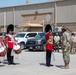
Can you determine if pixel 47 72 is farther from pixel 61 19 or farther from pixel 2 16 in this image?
pixel 2 16

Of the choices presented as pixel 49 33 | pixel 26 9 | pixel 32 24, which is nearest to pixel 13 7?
pixel 26 9

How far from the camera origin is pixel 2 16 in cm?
5138

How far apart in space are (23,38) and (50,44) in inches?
644

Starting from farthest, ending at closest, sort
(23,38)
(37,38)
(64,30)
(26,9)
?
(26,9), (23,38), (37,38), (64,30)

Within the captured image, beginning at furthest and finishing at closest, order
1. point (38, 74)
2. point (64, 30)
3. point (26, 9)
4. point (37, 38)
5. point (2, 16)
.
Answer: point (2, 16) → point (26, 9) → point (37, 38) → point (64, 30) → point (38, 74)

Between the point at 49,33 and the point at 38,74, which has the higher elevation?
the point at 49,33

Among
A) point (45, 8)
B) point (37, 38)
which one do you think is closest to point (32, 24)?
point (45, 8)

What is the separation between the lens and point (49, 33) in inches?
605

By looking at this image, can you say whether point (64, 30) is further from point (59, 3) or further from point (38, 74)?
point (59, 3)

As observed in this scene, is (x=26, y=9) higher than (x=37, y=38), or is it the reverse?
(x=26, y=9)

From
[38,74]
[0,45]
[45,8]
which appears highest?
[45,8]

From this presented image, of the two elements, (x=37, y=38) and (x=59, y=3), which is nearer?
(x=37, y=38)

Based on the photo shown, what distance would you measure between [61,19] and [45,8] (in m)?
3.48

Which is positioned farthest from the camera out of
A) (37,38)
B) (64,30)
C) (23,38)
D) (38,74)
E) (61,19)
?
(61,19)
